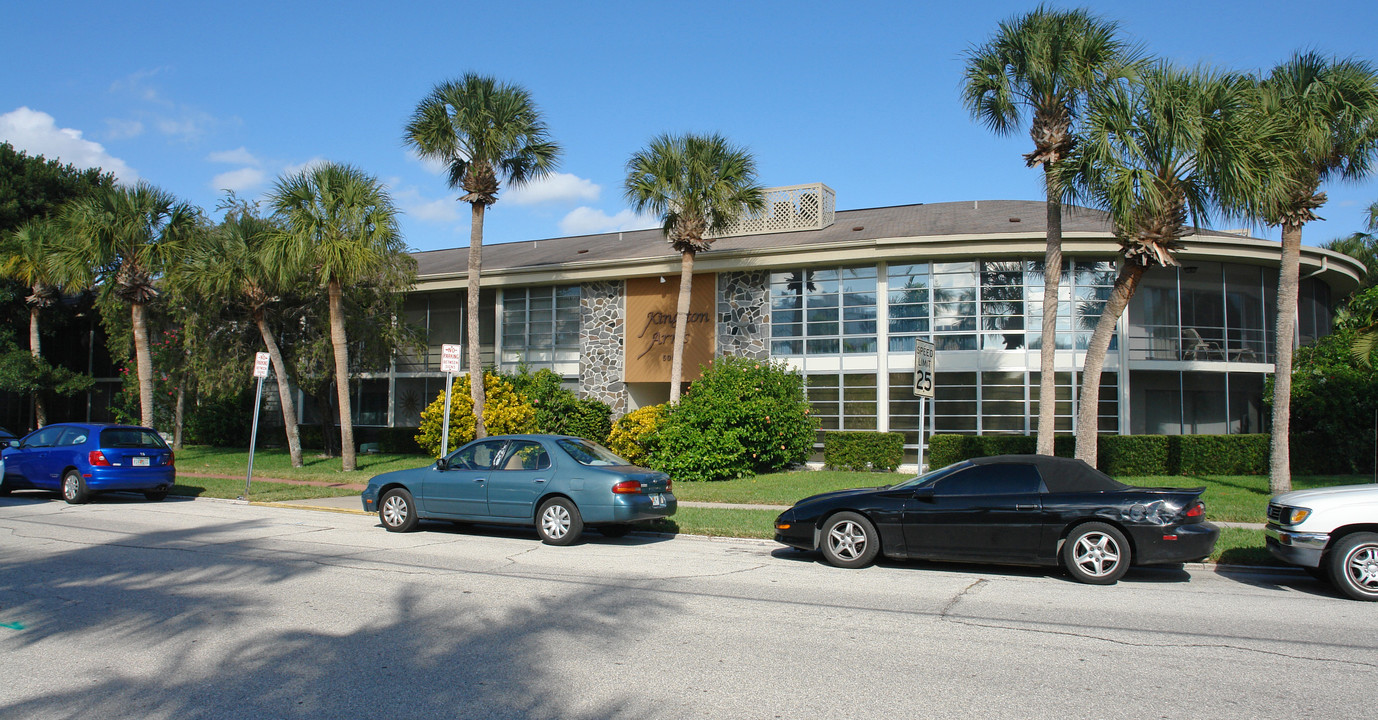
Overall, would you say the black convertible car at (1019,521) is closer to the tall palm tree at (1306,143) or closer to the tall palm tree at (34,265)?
the tall palm tree at (1306,143)

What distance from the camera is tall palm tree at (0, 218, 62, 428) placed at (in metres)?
27.7

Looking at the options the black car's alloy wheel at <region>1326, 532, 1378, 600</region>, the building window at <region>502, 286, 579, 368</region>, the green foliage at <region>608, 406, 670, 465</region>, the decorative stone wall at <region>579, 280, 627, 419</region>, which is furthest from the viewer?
the building window at <region>502, 286, 579, 368</region>

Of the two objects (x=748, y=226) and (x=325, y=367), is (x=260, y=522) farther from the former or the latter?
(x=748, y=226)

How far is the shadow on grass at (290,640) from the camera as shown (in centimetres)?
505

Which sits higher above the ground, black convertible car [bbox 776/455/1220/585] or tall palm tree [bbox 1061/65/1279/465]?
tall palm tree [bbox 1061/65/1279/465]

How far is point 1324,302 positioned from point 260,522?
27695 millimetres

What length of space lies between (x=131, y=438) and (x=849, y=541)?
14351 mm

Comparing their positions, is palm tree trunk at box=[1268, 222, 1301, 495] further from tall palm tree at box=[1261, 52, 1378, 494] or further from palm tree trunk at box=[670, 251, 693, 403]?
palm tree trunk at box=[670, 251, 693, 403]

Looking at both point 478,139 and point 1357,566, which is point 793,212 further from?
point 1357,566

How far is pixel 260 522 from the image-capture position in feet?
45.6

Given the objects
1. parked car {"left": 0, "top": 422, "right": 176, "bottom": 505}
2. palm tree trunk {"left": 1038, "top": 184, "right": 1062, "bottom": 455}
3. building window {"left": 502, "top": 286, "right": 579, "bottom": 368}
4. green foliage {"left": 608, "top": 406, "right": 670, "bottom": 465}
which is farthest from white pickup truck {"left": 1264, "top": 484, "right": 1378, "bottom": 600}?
building window {"left": 502, "top": 286, "right": 579, "bottom": 368}

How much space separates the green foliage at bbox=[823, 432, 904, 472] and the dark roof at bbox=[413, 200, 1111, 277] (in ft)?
15.8

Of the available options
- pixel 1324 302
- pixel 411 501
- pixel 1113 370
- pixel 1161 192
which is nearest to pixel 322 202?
pixel 411 501

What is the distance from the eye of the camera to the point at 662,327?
24.4m
